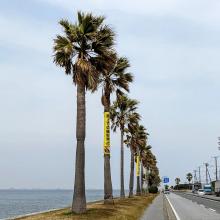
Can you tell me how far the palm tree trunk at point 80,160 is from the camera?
25.0 metres

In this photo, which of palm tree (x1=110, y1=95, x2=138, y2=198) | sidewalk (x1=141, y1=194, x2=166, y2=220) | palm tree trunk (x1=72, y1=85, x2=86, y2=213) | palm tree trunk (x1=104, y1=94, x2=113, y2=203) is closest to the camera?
palm tree trunk (x1=72, y1=85, x2=86, y2=213)

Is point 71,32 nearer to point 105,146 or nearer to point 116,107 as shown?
point 105,146

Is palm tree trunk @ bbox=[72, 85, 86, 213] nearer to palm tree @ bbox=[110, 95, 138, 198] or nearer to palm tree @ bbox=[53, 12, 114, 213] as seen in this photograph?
palm tree @ bbox=[53, 12, 114, 213]

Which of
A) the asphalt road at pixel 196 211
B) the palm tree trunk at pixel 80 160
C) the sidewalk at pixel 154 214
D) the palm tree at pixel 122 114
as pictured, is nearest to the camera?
the palm tree trunk at pixel 80 160

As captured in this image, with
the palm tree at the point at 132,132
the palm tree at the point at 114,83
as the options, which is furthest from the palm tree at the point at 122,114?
the palm tree at the point at 114,83

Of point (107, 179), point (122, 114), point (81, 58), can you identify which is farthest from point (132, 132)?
point (81, 58)

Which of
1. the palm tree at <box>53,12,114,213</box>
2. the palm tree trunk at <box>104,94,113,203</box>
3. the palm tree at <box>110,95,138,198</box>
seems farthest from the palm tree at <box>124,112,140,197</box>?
the palm tree at <box>53,12,114,213</box>

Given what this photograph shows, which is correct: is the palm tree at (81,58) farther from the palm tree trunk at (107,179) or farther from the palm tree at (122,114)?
the palm tree at (122,114)

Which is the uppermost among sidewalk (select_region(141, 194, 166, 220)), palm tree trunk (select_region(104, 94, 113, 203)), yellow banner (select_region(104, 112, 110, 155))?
yellow banner (select_region(104, 112, 110, 155))

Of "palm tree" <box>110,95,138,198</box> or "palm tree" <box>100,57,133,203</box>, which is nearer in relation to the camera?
"palm tree" <box>100,57,133,203</box>

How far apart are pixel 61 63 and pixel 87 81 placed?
1661mm

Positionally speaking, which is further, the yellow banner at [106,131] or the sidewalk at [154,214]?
the yellow banner at [106,131]

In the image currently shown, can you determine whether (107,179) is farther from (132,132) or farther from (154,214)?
(132,132)

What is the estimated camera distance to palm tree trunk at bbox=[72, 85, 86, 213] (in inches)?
984
